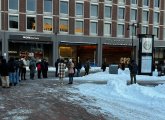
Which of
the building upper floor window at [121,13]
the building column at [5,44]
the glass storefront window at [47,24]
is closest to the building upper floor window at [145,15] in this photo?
the building upper floor window at [121,13]

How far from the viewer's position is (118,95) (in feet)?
60.0

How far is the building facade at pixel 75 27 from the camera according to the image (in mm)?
55781

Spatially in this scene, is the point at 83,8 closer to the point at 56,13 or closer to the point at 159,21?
the point at 56,13

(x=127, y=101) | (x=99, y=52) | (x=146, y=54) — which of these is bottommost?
(x=127, y=101)

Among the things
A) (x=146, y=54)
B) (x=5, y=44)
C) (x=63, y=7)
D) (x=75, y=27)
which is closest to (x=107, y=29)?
(x=75, y=27)

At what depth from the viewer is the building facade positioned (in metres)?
55.8

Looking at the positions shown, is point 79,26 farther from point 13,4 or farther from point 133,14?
point 133,14

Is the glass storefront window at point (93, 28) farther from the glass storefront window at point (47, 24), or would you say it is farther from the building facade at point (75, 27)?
the glass storefront window at point (47, 24)

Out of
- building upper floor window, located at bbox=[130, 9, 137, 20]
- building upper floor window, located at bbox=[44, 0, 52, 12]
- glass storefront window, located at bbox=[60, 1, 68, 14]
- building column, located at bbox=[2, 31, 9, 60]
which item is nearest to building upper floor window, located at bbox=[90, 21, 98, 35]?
glass storefront window, located at bbox=[60, 1, 68, 14]

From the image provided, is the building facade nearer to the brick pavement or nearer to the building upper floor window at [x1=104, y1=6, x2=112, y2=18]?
the building upper floor window at [x1=104, y1=6, x2=112, y2=18]

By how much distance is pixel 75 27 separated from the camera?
60.7m

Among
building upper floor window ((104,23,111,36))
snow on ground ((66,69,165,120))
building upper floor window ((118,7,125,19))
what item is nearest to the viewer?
snow on ground ((66,69,165,120))

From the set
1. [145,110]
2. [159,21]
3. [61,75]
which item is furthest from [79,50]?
[145,110]

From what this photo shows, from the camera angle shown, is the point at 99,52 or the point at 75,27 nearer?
the point at 75,27
